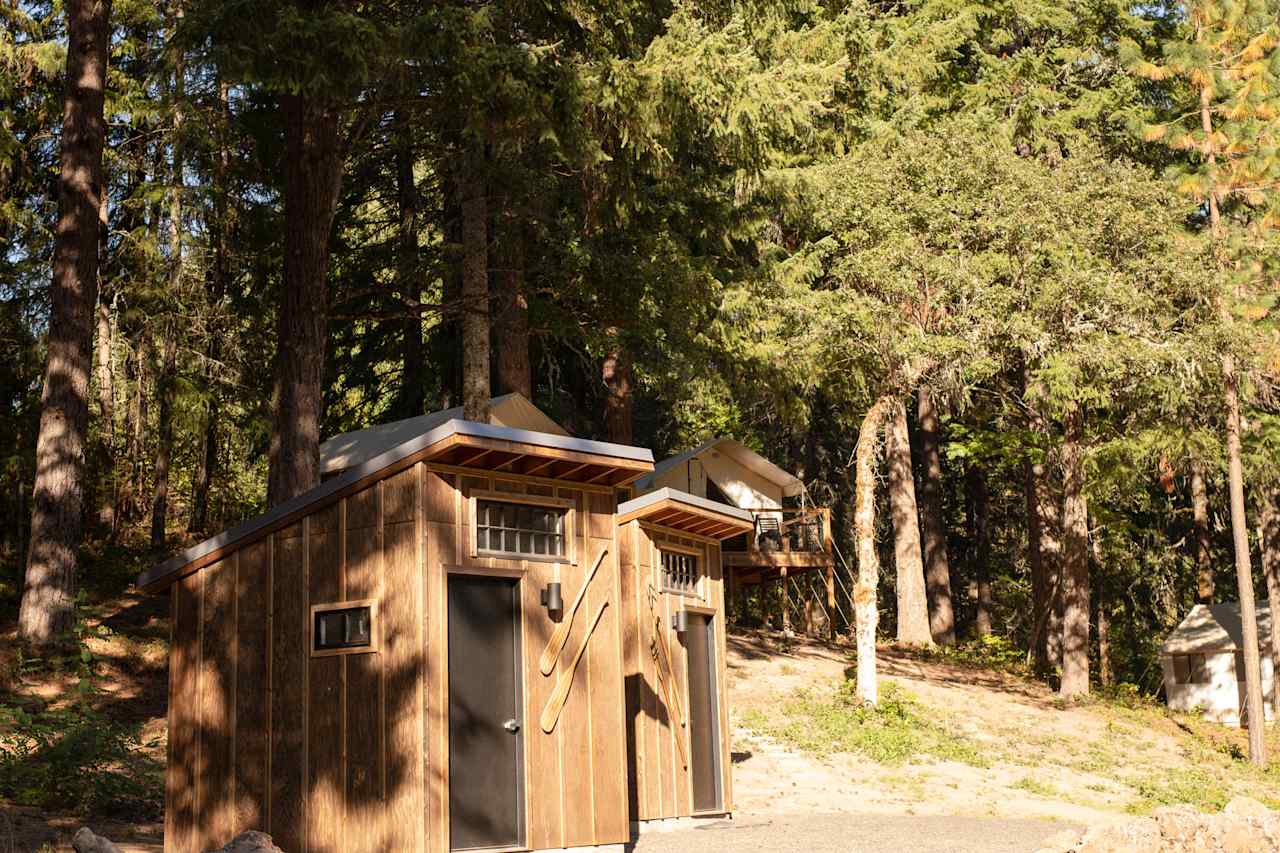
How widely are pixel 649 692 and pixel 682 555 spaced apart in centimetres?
150

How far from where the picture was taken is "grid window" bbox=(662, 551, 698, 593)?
12023 millimetres

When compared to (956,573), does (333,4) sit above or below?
above

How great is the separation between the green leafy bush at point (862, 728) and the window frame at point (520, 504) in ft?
27.2

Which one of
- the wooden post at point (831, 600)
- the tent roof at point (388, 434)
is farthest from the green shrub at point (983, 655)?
the tent roof at point (388, 434)

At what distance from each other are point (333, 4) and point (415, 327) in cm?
1033

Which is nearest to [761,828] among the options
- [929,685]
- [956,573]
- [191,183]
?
[929,685]

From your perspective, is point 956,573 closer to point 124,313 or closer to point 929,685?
point 929,685

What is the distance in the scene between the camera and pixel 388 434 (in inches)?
894

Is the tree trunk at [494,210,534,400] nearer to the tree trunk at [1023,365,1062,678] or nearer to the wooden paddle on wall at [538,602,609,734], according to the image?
the wooden paddle on wall at [538,602,609,734]

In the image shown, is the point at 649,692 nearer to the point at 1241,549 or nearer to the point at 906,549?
the point at 1241,549

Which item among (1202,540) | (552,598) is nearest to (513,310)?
(552,598)

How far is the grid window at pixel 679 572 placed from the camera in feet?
39.4

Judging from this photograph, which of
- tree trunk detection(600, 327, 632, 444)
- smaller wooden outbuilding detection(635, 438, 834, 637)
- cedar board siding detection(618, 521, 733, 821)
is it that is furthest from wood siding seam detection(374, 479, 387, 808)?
smaller wooden outbuilding detection(635, 438, 834, 637)

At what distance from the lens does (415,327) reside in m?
23.6
